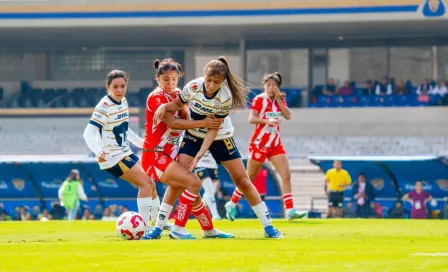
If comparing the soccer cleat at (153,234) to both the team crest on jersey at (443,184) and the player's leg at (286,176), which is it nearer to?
the player's leg at (286,176)

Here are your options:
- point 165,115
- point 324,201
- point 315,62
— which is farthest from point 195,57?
point 165,115

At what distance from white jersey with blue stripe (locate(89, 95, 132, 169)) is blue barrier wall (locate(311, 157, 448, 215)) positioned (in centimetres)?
1602

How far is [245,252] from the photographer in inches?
412

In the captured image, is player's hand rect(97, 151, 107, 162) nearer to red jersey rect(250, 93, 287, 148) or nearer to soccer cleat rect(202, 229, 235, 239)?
soccer cleat rect(202, 229, 235, 239)

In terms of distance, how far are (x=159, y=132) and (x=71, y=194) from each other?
16.2m

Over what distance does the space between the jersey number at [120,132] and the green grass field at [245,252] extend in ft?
3.89

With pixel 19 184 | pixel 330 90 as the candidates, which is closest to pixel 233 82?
pixel 19 184

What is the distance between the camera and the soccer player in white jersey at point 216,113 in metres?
12.1

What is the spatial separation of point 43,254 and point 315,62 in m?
37.3

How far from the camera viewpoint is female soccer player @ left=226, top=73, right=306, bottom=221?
58.5 feet

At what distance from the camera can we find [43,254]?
10445mm

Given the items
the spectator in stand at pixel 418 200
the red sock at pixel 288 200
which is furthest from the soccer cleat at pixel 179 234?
the spectator in stand at pixel 418 200

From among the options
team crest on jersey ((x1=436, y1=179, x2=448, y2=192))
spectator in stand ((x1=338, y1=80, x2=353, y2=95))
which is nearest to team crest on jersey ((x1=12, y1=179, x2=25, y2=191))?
team crest on jersey ((x1=436, y1=179, x2=448, y2=192))

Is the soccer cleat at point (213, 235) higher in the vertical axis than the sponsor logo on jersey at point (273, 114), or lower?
lower
